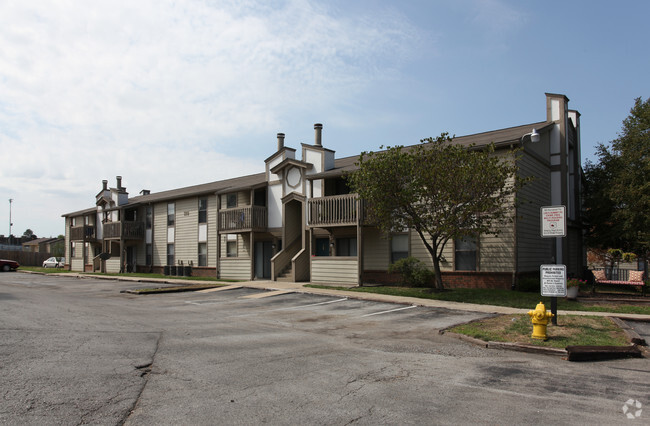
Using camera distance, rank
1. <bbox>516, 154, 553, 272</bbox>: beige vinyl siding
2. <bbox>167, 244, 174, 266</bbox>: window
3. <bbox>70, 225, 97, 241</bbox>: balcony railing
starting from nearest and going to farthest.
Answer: <bbox>516, 154, 553, 272</bbox>: beige vinyl siding, <bbox>167, 244, 174, 266</bbox>: window, <bbox>70, 225, 97, 241</bbox>: balcony railing

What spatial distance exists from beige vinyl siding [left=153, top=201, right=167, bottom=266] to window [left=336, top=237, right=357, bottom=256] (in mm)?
16560

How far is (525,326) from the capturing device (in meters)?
11.0

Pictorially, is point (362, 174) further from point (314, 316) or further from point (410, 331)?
point (410, 331)

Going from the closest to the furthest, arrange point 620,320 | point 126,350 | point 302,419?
point 302,419 < point 126,350 < point 620,320

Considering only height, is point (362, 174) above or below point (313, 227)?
above

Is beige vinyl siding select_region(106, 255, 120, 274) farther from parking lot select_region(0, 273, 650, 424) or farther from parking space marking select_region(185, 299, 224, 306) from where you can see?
parking lot select_region(0, 273, 650, 424)

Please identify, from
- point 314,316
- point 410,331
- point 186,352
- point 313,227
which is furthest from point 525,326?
point 313,227

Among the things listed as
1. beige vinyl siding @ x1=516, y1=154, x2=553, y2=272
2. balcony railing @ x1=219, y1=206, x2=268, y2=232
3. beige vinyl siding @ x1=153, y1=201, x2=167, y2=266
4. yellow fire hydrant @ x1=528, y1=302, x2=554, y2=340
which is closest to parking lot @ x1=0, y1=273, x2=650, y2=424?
yellow fire hydrant @ x1=528, y1=302, x2=554, y2=340

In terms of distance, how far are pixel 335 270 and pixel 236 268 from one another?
26.7 feet

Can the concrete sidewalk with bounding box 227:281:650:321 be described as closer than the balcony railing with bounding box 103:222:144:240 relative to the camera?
Yes

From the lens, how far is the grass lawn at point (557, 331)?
372 inches

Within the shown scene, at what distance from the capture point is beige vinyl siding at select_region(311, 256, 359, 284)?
2236 cm

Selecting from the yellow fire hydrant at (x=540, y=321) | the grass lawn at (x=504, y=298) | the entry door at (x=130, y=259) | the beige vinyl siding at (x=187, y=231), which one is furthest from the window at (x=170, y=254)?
the yellow fire hydrant at (x=540, y=321)

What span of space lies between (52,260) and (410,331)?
57923mm
